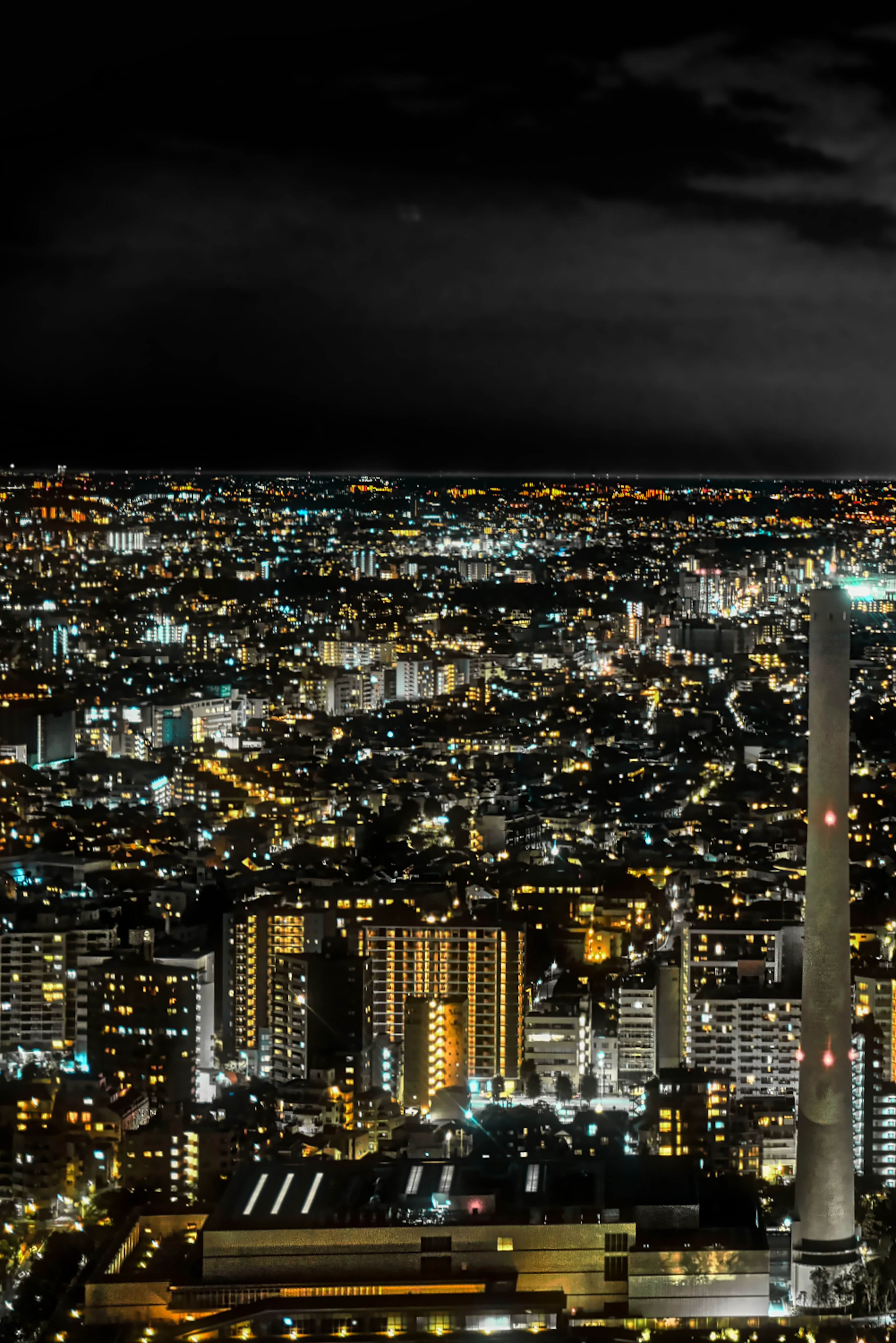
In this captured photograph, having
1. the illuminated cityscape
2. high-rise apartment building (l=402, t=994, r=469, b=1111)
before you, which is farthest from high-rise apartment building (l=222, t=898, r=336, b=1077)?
high-rise apartment building (l=402, t=994, r=469, b=1111)

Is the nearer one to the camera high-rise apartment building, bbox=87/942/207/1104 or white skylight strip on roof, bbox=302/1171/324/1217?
white skylight strip on roof, bbox=302/1171/324/1217

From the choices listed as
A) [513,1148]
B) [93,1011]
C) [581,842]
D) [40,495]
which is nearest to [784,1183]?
[513,1148]

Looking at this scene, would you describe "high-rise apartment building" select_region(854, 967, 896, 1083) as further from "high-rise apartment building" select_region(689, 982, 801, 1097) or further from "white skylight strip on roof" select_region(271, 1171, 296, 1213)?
"white skylight strip on roof" select_region(271, 1171, 296, 1213)

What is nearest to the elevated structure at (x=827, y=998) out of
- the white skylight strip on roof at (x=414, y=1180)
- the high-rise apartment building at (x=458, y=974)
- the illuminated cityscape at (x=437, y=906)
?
the illuminated cityscape at (x=437, y=906)

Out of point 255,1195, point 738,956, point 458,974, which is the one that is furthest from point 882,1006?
point 255,1195

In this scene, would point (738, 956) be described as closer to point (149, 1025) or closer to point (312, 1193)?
point (149, 1025)
